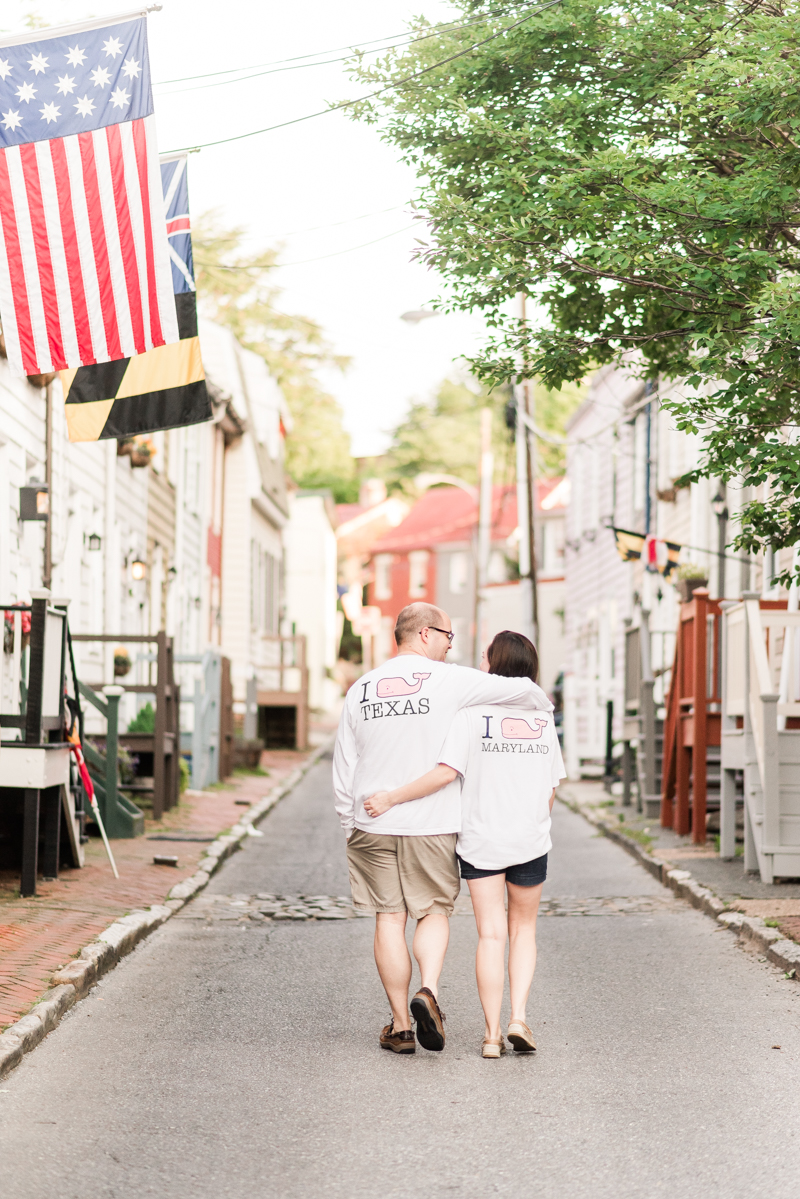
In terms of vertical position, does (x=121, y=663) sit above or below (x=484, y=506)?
below

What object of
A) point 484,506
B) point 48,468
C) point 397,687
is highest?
point 484,506

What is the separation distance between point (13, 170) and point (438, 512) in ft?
220

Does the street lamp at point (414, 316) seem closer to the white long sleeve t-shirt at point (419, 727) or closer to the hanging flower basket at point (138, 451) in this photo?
the hanging flower basket at point (138, 451)

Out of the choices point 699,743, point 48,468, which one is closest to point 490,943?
point 699,743

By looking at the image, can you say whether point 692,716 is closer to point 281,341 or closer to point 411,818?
point 411,818

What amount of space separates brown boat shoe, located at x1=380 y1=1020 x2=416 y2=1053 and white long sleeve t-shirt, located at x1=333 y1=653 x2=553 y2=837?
0.84 meters

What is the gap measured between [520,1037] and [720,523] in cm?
1464

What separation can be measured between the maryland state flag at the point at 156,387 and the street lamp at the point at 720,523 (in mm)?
9465

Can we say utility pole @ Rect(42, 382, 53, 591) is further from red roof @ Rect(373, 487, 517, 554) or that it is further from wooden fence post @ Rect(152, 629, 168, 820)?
red roof @ Rect(373, 487, 517, 554)

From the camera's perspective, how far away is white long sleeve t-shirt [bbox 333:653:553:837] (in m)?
6.00

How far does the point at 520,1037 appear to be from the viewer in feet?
19.8

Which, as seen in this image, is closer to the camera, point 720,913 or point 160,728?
point 720,913

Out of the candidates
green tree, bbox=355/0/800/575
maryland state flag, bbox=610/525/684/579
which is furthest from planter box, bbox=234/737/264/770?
green tree, bbox=355/0/800/575

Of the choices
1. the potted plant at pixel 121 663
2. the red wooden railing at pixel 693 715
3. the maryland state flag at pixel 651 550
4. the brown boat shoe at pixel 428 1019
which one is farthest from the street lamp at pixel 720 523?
the brown boat shoe at pixel 428 1019
